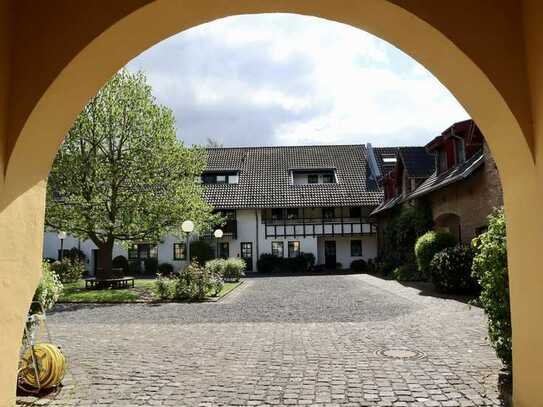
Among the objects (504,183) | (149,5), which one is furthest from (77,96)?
(504,183)

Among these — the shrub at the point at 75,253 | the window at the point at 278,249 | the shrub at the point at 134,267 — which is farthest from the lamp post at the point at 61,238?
the window at the point at 278,249

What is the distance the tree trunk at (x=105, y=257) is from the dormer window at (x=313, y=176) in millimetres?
19611

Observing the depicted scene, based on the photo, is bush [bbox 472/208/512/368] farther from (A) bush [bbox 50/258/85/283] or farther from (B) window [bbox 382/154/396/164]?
(B) window [bbox 382/154/396/164]

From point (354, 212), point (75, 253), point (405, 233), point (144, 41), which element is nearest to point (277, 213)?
point (354, 212)

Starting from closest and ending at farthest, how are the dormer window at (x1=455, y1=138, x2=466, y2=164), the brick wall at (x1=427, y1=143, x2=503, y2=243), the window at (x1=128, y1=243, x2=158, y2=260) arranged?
the brick wall at (x1=427, y1=143, x2=503, y2=243)
the dormer window at (x1=455, y1=138, x2=466, y2=164)
the window at (x1=128, y1=243, x2=158, y2=260)

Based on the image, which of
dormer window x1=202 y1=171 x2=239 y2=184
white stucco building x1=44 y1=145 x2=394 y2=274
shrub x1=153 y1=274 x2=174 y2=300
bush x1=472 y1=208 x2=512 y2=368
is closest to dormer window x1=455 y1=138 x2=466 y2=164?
shrub x1=153 y1=274 x2=174 y2=300

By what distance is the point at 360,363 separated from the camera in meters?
6.51

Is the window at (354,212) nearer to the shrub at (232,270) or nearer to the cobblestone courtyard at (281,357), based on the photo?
the shrub at (232,270)

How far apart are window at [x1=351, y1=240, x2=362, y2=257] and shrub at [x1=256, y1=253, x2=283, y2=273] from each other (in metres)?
5.50

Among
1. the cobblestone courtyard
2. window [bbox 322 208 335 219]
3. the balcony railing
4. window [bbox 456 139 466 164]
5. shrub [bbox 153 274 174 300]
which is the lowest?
the cobblestone courtyard

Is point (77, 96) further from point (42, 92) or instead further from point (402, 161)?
point (402, 161)

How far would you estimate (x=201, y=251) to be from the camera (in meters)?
32.7

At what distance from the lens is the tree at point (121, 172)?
18.0 m

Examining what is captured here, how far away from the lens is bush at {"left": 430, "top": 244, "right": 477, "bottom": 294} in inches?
576
